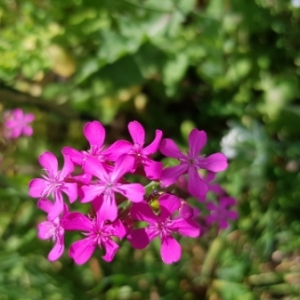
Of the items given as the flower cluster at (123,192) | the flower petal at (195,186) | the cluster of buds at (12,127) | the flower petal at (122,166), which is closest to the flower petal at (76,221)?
the flower cluster at (123,192)

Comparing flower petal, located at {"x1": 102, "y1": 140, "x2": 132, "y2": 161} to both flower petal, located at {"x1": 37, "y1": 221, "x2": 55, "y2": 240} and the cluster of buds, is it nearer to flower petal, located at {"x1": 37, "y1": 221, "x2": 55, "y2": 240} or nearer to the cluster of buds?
flower petal, located at {"x1": 37, "y1": 221, "x2": 55, "y2": 240}

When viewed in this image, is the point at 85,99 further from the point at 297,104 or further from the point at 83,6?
the point at 297,104

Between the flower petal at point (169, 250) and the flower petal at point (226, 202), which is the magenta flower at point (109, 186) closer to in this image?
the flower petal at point (169, 250)

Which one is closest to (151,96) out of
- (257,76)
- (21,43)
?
(257,76)

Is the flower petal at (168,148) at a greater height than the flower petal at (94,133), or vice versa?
the flower petal at (94,133)

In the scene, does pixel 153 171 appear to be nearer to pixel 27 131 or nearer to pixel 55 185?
pixel 55 185

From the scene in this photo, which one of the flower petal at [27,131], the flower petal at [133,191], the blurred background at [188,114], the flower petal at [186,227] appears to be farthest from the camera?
the flower petal at [27,131]

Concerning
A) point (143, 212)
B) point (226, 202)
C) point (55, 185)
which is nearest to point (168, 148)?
point (143, 212)
